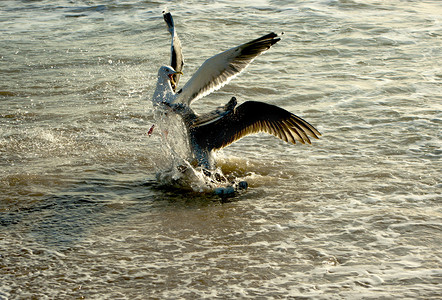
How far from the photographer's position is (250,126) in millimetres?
6215

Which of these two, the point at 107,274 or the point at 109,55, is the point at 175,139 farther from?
the point at 109,55

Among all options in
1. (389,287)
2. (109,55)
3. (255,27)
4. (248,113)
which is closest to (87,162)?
(248,113)

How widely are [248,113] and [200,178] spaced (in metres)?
0.87

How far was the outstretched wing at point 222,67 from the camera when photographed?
5.81m

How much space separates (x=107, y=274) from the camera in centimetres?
409

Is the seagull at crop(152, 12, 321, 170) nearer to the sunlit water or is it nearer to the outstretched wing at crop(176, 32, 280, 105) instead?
the outstretched wing at crop(176, 32, 280, 105)

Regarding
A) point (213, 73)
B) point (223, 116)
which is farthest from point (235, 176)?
point (213, 73)

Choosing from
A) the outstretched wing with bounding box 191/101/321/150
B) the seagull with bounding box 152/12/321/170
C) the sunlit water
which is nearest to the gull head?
the seagull with bounding box 152/12/321/170

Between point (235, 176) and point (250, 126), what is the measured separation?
22.4 inches

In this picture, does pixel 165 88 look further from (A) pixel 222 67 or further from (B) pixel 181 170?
(B) pixel 181 170

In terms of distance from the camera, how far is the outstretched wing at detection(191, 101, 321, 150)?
20.1 ft

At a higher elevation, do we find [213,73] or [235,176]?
[213,73]

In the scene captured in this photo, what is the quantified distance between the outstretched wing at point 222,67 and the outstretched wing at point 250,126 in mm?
356

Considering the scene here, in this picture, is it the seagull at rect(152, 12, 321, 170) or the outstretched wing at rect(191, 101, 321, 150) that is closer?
the seagull at rect(152, 12, 321, 170)
